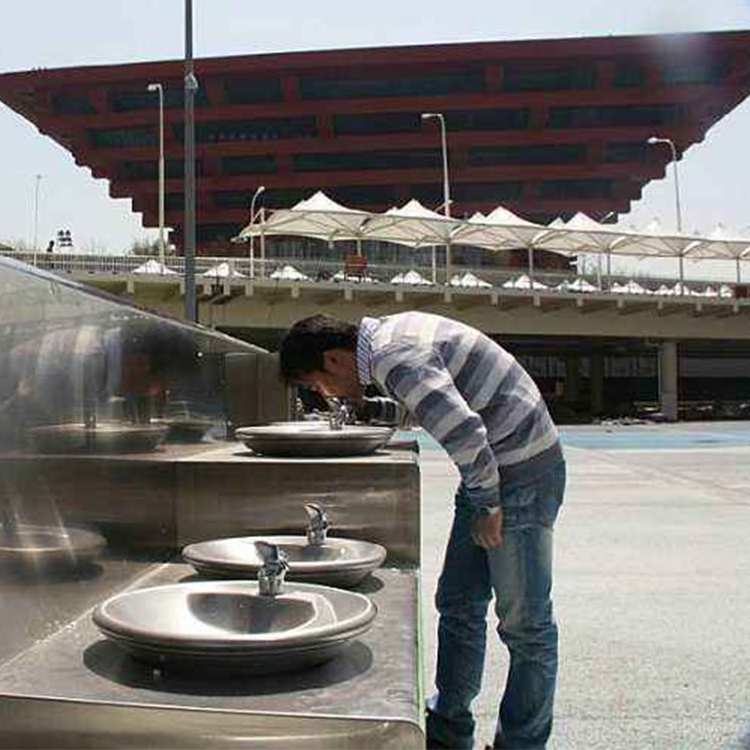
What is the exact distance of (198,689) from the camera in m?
2.00

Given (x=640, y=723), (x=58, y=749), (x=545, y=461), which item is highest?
(x=545, y=461)

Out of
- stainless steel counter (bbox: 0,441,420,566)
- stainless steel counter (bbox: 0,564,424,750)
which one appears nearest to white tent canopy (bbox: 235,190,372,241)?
stainless steel counter (bbox: 0,441,420,566)

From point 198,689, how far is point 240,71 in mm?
65128

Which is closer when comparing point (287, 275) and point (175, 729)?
point (175, 729)

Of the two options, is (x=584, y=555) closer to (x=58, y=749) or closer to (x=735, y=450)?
(x=58, y=749)

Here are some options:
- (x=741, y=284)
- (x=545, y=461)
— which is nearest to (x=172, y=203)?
(x=741, y=284)

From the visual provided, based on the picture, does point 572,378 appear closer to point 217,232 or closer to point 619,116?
point 619,116

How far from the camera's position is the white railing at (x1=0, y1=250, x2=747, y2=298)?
1304 inches

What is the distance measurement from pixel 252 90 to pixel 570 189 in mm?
22905

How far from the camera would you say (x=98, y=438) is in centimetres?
300

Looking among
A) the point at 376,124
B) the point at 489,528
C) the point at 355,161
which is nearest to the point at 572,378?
the point at 355,161

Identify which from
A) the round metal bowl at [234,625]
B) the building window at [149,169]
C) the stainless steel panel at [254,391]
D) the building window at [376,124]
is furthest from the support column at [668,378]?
the round metal bowl at [234,625]

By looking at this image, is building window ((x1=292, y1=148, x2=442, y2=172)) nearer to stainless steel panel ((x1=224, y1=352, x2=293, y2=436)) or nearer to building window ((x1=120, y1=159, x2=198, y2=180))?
building window ((x1=120, y1=159, x2=198, y2=180))

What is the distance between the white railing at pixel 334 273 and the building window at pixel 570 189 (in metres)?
26.5
